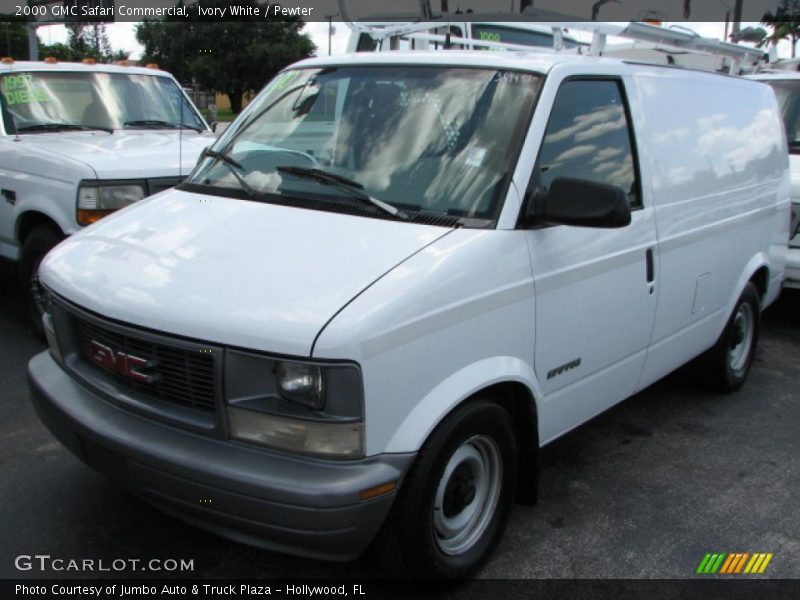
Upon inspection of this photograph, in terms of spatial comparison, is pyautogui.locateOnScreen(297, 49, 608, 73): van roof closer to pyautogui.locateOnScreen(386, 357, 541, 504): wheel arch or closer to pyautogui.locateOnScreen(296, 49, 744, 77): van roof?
pyautogui.locateOnScreen(296, 49, 744, 77): van roof

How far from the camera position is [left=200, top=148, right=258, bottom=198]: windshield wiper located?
11.4 feet

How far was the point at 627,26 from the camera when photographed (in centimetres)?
427

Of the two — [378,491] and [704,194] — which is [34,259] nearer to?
[378,491]

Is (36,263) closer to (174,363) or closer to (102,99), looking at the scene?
(102,99)

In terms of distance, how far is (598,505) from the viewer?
148 inches

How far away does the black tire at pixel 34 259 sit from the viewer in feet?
18.1

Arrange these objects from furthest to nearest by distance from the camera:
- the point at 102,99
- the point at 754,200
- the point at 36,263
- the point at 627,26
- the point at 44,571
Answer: the point at 102,99, the point at 36,263, the point at 754,200, the point at 627,26, the point at 44,571

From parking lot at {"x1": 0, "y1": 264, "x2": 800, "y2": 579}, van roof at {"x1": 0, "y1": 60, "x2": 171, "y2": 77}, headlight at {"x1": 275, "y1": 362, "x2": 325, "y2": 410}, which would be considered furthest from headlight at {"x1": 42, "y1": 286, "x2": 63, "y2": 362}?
van roof at {"x1": 0, "y1": 60, "x2": 171, "y2": 77}

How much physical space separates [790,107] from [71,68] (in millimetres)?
6730

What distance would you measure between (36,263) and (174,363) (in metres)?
3.43

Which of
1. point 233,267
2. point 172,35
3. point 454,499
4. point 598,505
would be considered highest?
point 172,35

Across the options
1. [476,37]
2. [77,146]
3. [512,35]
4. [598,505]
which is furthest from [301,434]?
[512,35]

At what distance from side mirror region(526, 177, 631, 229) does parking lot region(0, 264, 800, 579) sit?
4.59 ft

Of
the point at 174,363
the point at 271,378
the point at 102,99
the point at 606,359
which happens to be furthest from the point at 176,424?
the point at 102,99
